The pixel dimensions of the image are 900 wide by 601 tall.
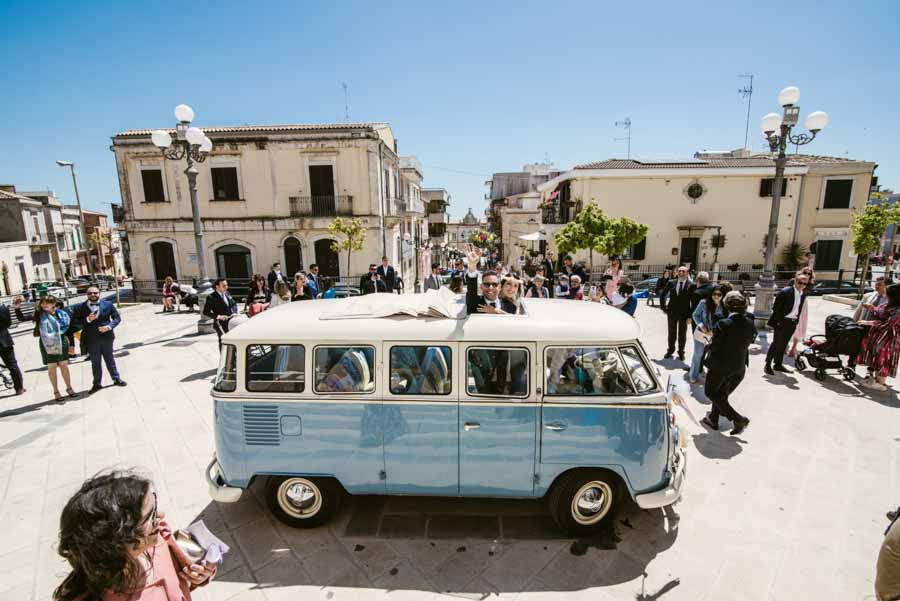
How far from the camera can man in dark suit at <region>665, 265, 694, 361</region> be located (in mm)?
8609

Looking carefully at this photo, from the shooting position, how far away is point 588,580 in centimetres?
364

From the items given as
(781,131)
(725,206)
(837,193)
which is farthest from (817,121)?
(837,193)

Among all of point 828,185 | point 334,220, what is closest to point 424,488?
point 334,220

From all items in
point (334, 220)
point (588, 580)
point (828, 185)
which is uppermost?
point (828, 185)

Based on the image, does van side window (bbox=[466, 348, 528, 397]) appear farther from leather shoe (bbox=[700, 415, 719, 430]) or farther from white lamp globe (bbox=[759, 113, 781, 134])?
white lamp globe (bbox=[759, 113, 781, 134])

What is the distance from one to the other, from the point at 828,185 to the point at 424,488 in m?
29.6

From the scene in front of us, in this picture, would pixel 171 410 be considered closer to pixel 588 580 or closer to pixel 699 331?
pixel 588 580

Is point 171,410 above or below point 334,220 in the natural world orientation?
below

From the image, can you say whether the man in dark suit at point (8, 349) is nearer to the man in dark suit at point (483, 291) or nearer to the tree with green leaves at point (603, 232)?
the man in dark suit at point (483, 291)

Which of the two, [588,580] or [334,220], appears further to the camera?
[334,220]

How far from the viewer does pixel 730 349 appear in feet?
18.4

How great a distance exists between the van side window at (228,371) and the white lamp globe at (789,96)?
12.8m

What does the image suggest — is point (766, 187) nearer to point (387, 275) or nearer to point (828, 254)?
point (828, 254)

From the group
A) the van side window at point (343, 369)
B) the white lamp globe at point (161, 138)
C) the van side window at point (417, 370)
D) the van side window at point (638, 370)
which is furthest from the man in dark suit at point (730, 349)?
the white lamp globe at point (161, 138)
